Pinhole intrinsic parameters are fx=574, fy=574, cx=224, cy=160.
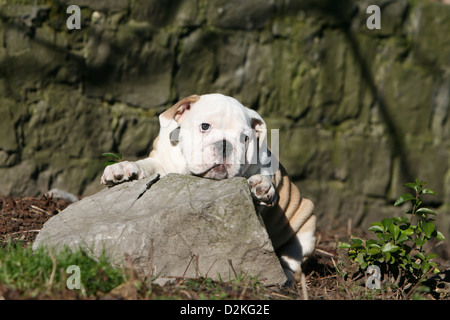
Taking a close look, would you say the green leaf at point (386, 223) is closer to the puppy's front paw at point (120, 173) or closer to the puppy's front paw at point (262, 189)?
the puppy's front paw at point (262, 189)

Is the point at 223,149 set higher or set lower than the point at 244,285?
higher

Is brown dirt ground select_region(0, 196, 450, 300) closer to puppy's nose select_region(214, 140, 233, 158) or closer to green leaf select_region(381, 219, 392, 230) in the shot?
green leaf select_region(381, 219, 392, 230)

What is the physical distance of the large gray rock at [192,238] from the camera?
11.2 ft

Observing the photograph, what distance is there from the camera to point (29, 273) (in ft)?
9.54

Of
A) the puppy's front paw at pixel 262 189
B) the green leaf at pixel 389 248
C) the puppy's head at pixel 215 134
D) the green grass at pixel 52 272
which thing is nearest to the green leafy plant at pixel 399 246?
the green leaf at pixel 389 248

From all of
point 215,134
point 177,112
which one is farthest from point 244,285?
point 177,112

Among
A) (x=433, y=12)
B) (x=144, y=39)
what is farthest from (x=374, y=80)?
(x=144, y=39)

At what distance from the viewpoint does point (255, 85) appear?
6.31 m

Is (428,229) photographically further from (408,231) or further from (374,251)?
(374,251)

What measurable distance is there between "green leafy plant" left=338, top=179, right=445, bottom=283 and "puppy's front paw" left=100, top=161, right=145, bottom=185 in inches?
59.8

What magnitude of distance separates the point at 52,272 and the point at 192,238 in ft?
2.96

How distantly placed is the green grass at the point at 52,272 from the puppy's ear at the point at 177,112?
1377mm
